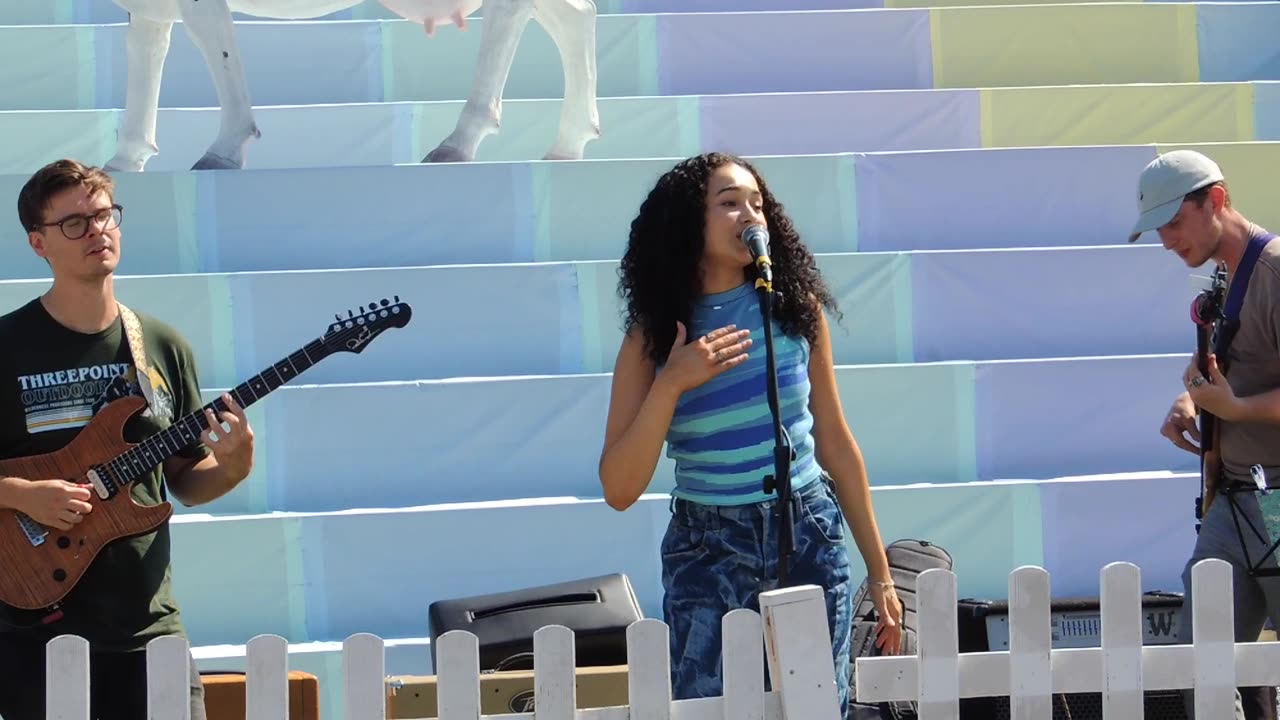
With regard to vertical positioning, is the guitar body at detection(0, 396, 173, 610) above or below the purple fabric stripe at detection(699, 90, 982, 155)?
below

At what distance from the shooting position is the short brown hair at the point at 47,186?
311 cm

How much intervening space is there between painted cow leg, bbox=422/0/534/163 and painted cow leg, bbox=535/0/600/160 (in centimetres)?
12

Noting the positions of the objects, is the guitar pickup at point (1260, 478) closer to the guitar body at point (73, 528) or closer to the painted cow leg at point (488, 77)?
the guitar body at point (73, 528)

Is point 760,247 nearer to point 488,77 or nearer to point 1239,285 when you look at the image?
point 1239,285

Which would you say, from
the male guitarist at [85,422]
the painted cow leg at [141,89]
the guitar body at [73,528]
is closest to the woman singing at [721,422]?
the male guitarist at [85,422]

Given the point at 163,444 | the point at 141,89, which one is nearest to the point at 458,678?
the point at 163,444

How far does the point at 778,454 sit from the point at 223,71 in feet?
10.9

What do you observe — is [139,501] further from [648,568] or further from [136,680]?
[648,568]

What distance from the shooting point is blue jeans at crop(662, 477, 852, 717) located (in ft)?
9.73

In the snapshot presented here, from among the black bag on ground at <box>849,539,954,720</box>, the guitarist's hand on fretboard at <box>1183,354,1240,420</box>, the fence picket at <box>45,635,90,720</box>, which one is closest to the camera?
the fence picket at <box>45,635,90,720</box>

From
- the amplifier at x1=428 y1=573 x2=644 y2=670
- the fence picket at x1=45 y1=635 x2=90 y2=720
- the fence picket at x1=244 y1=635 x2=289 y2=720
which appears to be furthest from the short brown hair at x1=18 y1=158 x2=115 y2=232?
the amplifier at x1=428 y1=573 x2=644 y2=670

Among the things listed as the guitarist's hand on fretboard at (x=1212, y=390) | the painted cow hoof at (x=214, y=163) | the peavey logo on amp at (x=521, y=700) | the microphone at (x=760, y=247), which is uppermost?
the painted cow hoof at (x=214, y=163)

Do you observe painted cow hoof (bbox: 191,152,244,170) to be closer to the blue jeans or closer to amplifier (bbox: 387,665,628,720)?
amplifier (bbox: 387,665,628,720)

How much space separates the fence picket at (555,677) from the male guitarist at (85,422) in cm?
60
